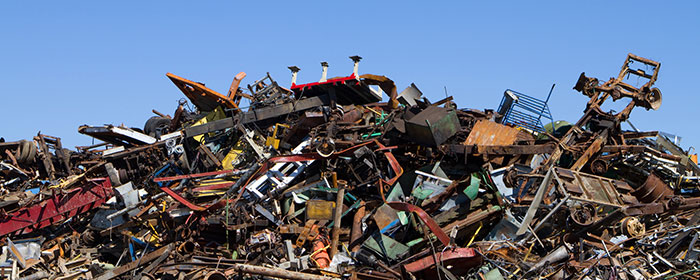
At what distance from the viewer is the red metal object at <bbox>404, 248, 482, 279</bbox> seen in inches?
466

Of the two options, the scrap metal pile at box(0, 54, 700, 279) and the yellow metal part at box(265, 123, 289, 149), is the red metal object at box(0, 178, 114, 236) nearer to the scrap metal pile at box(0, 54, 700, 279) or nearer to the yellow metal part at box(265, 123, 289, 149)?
the scrap metal pile at box(0, 54, 700, 279)

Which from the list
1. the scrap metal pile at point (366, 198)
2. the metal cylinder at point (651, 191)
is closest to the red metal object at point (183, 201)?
the scrap metal pile at point (366, 198)

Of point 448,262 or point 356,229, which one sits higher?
point 356,229

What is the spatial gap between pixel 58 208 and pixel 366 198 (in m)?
7.24

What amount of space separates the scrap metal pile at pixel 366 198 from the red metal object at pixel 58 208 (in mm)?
32

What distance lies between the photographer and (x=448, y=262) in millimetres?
11883

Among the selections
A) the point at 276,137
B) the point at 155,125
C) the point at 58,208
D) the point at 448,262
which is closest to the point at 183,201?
the point at 58,208

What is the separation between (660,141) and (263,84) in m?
11.1

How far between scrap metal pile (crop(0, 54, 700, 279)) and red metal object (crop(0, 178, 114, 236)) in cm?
3

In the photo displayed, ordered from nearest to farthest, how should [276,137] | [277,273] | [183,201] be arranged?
[277,273], [183,201], [276,137]

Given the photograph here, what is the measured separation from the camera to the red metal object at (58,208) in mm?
15453

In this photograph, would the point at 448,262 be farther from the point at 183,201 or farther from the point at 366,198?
the point at 183,201

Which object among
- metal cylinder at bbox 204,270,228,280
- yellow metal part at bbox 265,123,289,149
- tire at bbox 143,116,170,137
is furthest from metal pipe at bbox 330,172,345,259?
tire at bbox 143,116,170,137

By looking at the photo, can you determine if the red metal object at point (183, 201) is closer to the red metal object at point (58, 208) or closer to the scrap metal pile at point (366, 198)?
the scrap metal pile at point (366, 198)
